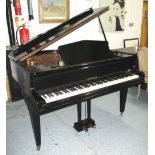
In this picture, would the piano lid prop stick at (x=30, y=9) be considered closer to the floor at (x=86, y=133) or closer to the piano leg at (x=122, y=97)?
the floor at (x=86, y=133)

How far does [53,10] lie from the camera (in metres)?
3.35

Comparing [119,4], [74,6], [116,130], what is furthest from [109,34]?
[116,130]

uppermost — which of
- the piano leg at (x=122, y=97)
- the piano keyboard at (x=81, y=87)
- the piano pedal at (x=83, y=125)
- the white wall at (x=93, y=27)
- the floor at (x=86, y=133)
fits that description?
the white wall at (x=93, y=27)

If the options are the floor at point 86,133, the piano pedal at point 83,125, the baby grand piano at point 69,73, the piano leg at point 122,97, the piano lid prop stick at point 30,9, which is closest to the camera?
the baby grand piano at point 69,73

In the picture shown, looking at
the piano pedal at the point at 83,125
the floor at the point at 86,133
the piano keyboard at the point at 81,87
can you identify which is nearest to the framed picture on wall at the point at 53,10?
the floor at the point at 86,133

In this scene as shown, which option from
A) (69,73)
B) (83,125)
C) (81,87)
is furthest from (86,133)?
(69,73)

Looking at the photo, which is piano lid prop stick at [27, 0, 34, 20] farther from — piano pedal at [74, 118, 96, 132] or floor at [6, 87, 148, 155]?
piano pedal at [74, 118, 96, 132]

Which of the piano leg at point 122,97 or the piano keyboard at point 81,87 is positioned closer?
the piano keyboard at point 81,87

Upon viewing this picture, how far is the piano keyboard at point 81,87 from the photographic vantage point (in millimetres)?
1809

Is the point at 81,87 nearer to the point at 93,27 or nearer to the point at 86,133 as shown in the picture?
the point at 86,133

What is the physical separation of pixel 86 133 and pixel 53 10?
2247 mm

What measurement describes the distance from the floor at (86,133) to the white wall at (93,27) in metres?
1.44

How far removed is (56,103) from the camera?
1777mm

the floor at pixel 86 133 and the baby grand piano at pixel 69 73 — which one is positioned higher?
the baby grand piano at pixel 69 73
